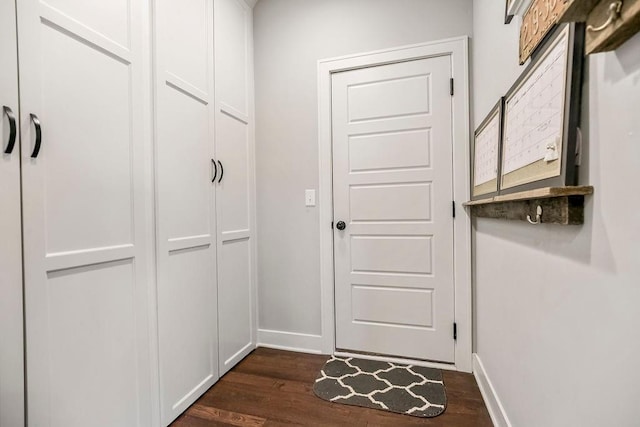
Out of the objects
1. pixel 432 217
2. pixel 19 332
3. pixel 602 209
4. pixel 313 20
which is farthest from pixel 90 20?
pixel 432 217

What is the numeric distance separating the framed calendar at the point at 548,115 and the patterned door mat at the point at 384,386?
4.01 feet

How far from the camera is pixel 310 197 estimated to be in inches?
90.3

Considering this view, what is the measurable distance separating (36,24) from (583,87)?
161 centimetres

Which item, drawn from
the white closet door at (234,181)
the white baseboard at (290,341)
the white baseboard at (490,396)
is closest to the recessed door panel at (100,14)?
the white closet door at (234,181)

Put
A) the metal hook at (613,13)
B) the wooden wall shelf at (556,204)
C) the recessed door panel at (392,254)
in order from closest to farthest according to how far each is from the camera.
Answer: the metal hook at (613,13) < the wooden wall shelf at (556,204) < the recessed door panel at (392,254)

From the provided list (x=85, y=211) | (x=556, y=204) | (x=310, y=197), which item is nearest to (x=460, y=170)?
(x=310, y=197)

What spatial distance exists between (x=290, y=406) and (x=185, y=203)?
123 cm

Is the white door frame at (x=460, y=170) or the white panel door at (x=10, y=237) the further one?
the white door frame at (x=460, y=170)

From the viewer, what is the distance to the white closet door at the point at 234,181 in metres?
1.98

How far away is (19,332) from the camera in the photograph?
3.13 feet

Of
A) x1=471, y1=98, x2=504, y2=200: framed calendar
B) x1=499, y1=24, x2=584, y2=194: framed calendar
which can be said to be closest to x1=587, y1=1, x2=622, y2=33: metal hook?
x1=499, y1=24, x2=584, y2=194: framed calendar

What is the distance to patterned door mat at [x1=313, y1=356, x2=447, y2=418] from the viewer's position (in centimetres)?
163

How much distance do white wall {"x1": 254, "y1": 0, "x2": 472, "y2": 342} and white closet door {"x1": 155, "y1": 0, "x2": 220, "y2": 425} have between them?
0.57 meters

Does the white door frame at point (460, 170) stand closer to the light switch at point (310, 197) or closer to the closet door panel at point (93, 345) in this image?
the light switch at point (310, 197)
